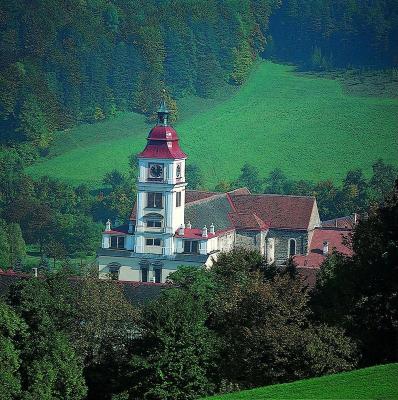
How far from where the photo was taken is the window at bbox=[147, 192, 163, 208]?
247 feet

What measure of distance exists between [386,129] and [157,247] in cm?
3884

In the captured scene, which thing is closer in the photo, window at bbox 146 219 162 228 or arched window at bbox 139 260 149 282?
arched window at bbox 139 260 149 282

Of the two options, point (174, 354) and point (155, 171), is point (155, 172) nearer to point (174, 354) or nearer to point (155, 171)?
point (155, 171)

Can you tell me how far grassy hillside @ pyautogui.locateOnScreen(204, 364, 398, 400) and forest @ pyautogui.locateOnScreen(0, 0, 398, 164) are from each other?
8283 cm

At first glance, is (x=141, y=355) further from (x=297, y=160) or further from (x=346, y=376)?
(x=297, y=160)

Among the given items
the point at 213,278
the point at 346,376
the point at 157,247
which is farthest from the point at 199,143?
the point at 346,376

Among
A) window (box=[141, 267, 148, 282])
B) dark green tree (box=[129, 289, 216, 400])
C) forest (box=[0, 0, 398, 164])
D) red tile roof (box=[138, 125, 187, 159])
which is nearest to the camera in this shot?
dark green tree (box=[129, 289, 216, 400])

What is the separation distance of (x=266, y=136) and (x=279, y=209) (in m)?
32.7

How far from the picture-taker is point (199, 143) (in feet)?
367

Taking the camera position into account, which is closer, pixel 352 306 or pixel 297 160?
pixel 352 306

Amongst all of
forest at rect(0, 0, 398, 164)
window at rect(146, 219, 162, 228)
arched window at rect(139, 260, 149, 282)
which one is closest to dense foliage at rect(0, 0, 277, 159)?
forest at rect(0, 0, 398, 164)

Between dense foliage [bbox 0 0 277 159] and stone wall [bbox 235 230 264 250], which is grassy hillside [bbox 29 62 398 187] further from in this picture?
stone wall [bbox 235 230 264 250]

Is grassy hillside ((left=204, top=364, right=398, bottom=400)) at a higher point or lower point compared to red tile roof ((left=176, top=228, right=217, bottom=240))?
lower

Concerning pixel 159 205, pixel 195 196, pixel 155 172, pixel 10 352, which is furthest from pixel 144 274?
pixel 10 352
